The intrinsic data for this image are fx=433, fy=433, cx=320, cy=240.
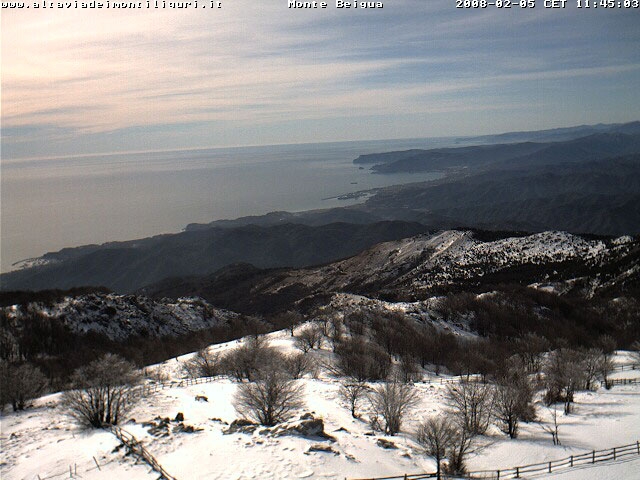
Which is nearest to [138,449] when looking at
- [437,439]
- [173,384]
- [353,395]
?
[437,439]

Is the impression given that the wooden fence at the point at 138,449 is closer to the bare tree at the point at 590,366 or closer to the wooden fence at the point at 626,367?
the bare tree at the point at 590,366

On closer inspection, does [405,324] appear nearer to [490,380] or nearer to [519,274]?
[490,380]

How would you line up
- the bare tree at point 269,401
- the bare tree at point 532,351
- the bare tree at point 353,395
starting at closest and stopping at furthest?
the bare tree at point 269,401 < the bare tree at point 353,395 < the bare tree at point 532,351

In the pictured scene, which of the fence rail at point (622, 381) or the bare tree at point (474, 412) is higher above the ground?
the bare tree at point (474, 412)

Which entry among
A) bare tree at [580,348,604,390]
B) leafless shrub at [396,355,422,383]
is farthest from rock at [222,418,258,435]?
bare tree at [580,348,604,390]

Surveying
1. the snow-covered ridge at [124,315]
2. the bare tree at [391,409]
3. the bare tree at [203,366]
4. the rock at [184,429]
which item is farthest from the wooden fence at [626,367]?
the snow-covered ridge at [124,315]

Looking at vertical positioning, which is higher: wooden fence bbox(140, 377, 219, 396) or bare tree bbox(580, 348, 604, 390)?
wooden fence bbox(140, 377, 219, 396)

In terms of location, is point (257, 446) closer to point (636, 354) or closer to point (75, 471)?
point (75, 471)

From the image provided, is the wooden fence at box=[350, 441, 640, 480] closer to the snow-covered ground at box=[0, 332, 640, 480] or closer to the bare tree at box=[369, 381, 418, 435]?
the snow-covered ground at box=[0, 332, 640, 480]
